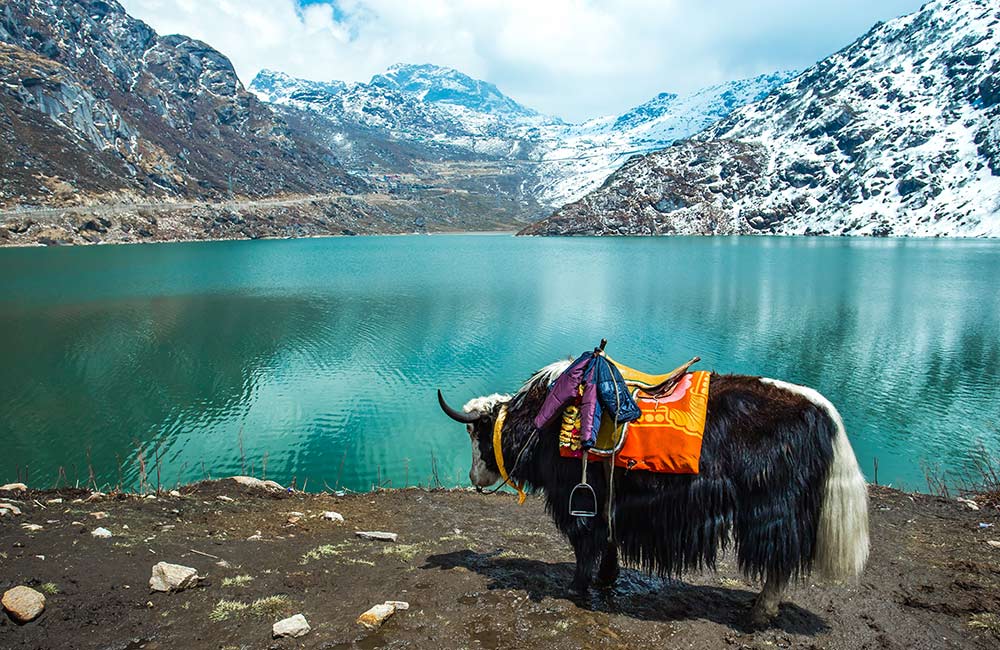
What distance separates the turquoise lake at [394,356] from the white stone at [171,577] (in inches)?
283

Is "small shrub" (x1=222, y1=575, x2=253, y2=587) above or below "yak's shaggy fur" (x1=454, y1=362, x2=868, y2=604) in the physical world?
below

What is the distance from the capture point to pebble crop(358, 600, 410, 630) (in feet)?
11.4

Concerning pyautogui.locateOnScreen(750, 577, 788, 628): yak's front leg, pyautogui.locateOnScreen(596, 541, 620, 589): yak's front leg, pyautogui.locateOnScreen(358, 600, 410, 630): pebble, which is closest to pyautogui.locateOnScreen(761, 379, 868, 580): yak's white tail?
pyautogui.locateOnScreen(750, 577, 788, 628): yak's front leg

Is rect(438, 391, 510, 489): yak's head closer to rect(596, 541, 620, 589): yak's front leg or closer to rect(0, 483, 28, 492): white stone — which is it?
rect(596, 541, 620, 589): yak's front leg

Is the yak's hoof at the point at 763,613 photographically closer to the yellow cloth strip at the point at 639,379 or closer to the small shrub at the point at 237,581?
the yellow cloth strip at the point at 639,379

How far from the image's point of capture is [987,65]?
148 m

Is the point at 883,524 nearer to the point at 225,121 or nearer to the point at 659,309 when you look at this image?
the point at 659,309

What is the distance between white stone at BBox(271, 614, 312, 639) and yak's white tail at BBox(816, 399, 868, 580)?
3.35 metres

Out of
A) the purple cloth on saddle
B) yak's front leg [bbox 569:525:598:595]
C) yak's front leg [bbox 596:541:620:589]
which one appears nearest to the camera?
the purple cloth on saddle

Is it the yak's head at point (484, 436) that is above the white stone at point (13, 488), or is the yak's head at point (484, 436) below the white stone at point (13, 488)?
above

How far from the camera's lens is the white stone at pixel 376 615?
3460 millimetres

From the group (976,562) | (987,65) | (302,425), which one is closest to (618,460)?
(976,562)

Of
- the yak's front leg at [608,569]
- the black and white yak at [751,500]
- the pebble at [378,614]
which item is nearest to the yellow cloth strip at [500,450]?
the black and white yak at [751,500]

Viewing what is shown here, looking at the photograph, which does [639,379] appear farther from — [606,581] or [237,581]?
[237,581]
